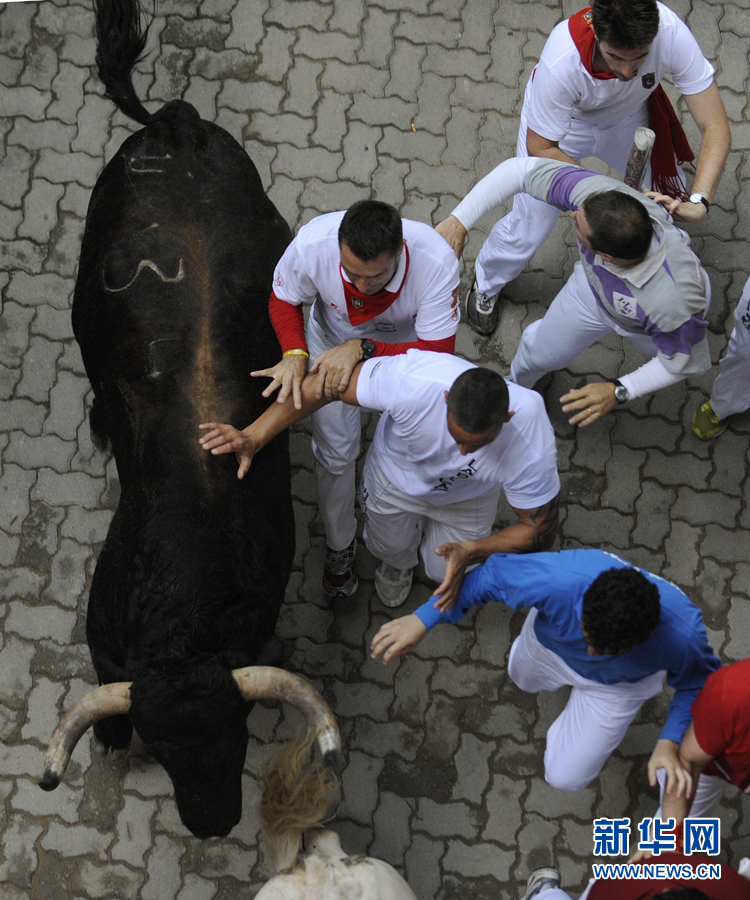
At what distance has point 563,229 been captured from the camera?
5625mm

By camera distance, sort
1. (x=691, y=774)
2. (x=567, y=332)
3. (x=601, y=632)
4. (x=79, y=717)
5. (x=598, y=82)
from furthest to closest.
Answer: (x=567, y=332) < (x=598, y=82) < (x=691, y=774) < (x=79, y=717) < (x=601, y=632)

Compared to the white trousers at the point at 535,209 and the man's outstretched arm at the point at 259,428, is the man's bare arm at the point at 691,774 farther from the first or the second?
the white trousers at the point at 535,209

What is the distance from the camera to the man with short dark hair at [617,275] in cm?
358

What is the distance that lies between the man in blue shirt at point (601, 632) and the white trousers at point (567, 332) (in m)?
1.33

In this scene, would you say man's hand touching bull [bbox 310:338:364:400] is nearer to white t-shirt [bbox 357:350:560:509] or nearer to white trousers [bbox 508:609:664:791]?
white t-shirt [bbox 357:350:560:509]

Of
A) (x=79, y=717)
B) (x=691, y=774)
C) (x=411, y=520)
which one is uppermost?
(x=411, y=520)

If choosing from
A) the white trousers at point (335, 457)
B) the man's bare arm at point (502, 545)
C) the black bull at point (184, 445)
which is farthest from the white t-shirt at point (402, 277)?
the man's bare arm at point (502, 545)

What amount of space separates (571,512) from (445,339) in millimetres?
1717

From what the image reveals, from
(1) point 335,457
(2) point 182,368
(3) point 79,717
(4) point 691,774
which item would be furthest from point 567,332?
(3) point 79,717

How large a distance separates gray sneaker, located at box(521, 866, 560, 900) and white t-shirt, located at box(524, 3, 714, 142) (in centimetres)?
367

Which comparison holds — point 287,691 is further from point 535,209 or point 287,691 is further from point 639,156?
point 639,156

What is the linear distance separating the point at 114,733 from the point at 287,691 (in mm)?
1356

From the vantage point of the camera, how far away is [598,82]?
4.05 m

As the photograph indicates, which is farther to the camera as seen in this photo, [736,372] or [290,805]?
[736,372]
